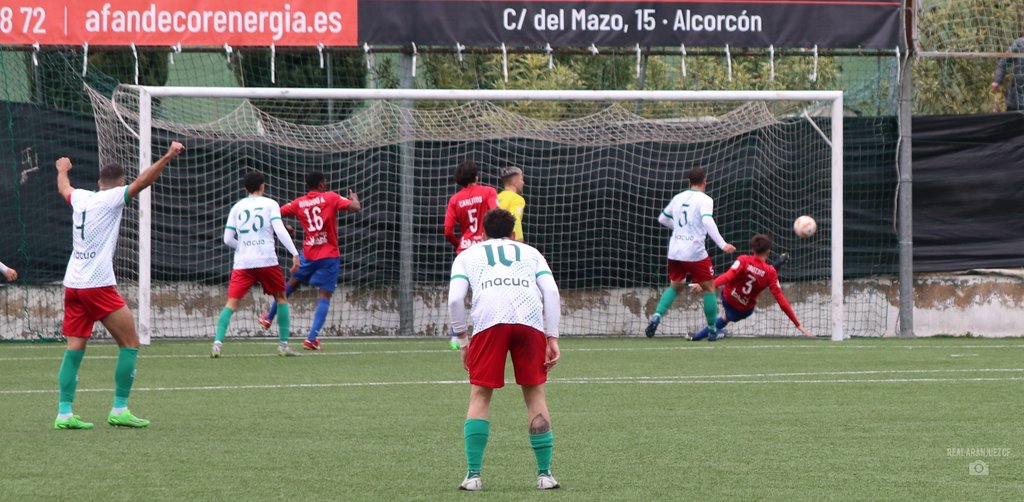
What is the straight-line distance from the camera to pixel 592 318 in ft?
61.2

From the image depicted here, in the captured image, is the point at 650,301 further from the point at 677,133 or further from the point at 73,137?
the point at 73,137

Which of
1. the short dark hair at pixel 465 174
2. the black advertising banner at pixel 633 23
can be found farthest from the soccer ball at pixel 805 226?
the short dark hair at pixel 465 174

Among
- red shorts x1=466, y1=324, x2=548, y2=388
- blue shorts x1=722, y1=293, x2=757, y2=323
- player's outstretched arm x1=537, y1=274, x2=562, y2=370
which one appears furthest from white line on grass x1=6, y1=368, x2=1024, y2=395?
player's outstretched arm x1=537, y1=274, x2=562, y2=370

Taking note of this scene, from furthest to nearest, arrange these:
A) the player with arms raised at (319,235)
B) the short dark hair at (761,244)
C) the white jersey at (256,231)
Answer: the short dark hair at (761,244) < the player with arms raised at (319,235) < the white jersey at (256,231)

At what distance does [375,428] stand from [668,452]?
6.89 ft

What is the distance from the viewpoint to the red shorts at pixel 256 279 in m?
14.9

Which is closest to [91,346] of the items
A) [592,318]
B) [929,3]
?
[592,318]

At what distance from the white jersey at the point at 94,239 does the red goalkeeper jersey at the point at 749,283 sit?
880cm

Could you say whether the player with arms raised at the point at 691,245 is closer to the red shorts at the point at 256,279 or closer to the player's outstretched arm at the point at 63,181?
the red shorts at the point at 256,279

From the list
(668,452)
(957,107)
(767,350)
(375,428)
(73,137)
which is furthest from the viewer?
(957,107)

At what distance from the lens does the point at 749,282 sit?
16.7 meters

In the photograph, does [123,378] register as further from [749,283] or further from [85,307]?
[749,283]

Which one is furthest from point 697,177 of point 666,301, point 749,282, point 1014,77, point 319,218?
point 1014,77

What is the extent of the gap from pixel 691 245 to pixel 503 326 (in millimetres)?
10202
